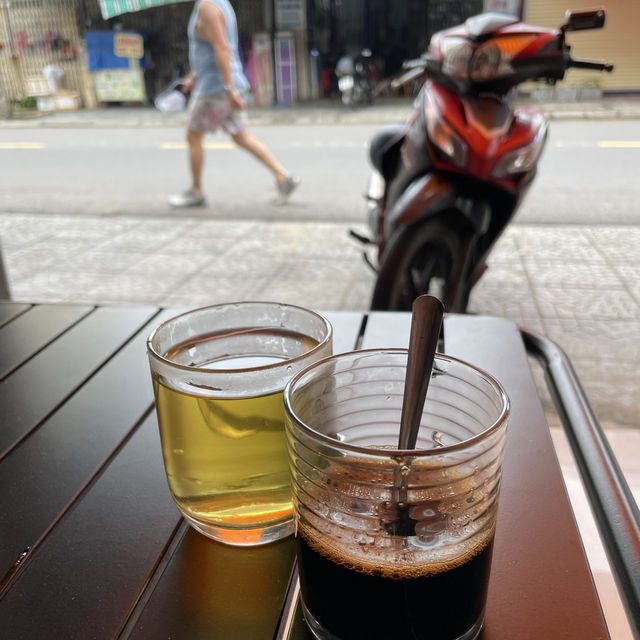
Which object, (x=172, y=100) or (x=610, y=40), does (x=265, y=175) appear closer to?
Result: (x=172, y=100)

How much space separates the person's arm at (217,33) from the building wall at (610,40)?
4.31 meters

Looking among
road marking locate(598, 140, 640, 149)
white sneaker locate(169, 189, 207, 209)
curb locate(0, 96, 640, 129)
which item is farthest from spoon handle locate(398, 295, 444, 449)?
curb locate(0, 96, 640, 129)

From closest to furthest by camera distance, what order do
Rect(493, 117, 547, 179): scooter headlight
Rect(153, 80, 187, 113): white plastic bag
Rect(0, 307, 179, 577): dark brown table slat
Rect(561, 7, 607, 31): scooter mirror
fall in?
Rect(0, 307, 179, 577): dark brown table slat < Rect(561, 7, 607, 31): scooter mirror < Rect(493, 117, 547, 179): scooter headlight < Rect(153, 80, 187, 113): white plastic bag

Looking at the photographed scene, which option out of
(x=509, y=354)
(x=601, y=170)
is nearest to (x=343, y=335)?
(x=509, y=354)

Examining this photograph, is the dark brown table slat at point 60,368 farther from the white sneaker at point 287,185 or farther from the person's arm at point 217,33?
the white sneaker at point 287,185

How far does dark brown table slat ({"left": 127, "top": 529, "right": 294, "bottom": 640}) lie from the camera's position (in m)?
0.52

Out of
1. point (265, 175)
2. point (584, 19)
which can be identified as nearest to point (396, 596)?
point (584, 19)

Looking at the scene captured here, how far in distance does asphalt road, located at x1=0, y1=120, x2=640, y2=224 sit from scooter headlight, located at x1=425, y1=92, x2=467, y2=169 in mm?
2580

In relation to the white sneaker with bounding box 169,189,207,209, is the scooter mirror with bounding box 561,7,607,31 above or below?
above

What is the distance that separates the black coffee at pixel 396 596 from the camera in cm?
45

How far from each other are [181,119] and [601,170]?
734 cm

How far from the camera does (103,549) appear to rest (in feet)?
2.02

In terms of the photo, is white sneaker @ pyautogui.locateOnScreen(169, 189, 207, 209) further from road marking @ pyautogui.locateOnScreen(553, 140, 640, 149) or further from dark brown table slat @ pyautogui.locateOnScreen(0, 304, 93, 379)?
road marking @ pyautogui.locateOnScreen(553, 140, 640, 149)

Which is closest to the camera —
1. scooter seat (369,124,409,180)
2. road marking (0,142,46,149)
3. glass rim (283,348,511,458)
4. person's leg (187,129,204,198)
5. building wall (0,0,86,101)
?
glass rim (283,348,511,458)
